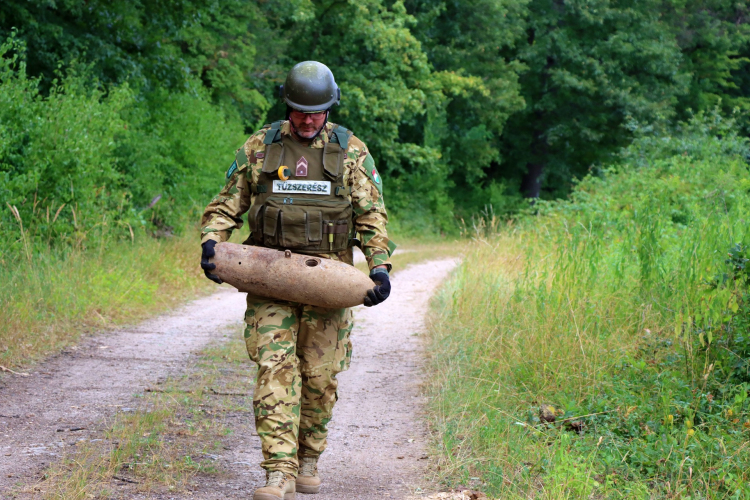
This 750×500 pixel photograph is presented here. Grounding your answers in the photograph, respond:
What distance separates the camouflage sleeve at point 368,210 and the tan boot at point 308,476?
1.03 metres

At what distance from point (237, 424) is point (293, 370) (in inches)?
55.6

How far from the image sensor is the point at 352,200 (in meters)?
4.27

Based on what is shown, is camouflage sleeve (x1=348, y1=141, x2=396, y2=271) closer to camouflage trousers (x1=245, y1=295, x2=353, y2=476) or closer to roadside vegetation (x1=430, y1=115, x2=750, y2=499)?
camouflage trousers (x1=245, y1=295, x2=353, y2=476)

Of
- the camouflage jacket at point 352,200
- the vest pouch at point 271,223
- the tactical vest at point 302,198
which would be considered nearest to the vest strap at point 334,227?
the tactical vest at point 302,198

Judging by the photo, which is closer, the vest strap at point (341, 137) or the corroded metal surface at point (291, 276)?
the corroded metal surface at point (291, 276)

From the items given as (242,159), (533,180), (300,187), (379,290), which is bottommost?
(533,180)

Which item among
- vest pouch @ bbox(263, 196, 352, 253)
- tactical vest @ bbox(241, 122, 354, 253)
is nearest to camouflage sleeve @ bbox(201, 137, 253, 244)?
tactical vest @ bbox(241, 122, 354, 253)

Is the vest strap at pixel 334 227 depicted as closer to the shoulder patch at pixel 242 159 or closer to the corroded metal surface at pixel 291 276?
the corroded metal surface at pixel 291 276

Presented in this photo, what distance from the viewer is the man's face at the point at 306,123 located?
13.5 ft

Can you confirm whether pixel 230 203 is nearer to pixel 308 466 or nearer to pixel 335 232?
pixel 335 232

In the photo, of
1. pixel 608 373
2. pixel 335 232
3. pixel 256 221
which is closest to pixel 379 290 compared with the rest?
pixel 335 232

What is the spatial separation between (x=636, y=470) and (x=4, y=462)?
3196 mm

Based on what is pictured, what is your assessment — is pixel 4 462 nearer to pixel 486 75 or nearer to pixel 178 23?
pixel 178 23

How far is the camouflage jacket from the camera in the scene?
13.8 ft
